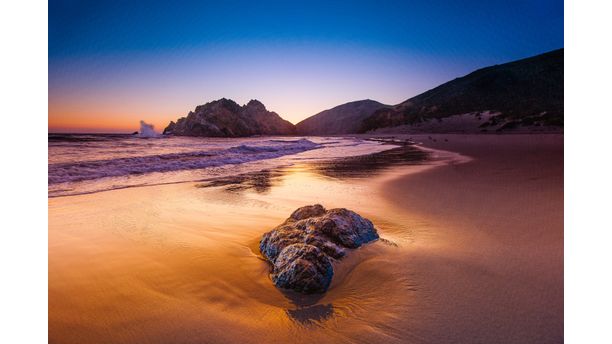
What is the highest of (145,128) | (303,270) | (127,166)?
(145,128)

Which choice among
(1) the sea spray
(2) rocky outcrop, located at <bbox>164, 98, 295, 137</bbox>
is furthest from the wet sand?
(2) rocky outcrop, located at <bbox>164, 98, 295, 137</bbox>

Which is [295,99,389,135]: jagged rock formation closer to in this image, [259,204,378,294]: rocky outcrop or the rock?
[259,204,378,294]: rocky outcrop

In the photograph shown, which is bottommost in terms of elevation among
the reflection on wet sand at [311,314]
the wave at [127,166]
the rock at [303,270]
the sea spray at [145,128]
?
the reflection on wet sand at [311,314]

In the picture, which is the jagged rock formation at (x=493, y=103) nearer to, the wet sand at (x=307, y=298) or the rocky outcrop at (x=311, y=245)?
the wet sand at (x=307, y=298)

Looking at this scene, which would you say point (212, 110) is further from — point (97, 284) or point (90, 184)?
point (97, 284)

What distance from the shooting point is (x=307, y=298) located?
2.28 meters

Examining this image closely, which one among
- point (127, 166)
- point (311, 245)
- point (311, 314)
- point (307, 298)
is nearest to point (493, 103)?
point (127, 166)

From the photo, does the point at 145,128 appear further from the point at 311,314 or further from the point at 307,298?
the point at 311,314

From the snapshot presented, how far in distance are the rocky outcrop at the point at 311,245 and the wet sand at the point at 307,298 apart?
0.32ft

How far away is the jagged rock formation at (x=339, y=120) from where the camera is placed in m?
83.6

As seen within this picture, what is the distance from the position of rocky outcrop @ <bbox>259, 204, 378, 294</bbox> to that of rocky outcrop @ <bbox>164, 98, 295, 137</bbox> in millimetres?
27082

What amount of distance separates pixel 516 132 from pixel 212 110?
3571 centimetres

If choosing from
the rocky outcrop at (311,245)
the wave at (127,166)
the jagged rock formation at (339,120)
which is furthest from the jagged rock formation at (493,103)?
the jagged rock formation at (339,120)

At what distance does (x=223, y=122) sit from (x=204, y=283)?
4380 cm
